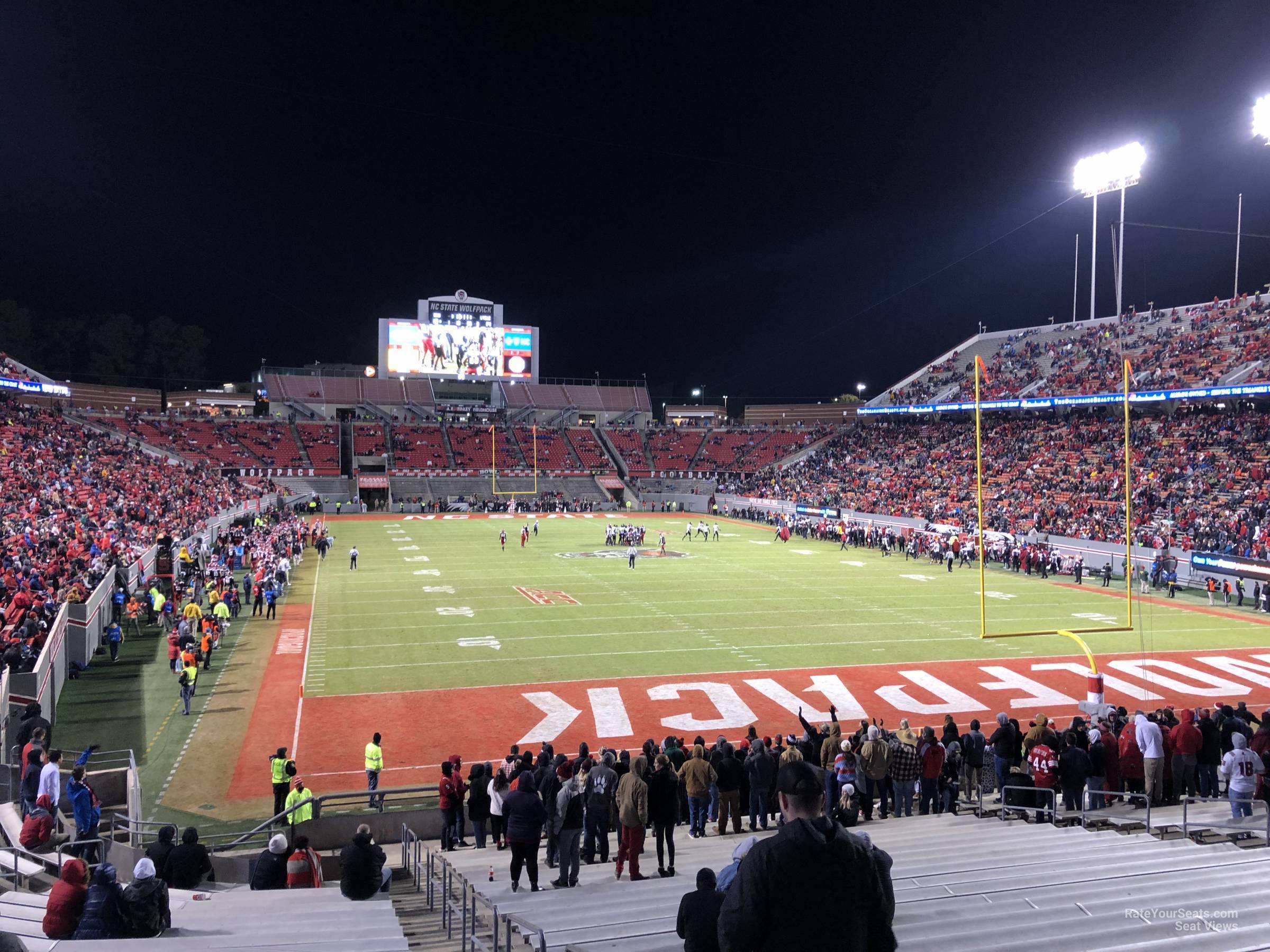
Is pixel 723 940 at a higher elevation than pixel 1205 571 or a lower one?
higher

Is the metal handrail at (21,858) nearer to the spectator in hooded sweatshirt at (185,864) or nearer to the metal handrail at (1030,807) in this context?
the spectator in hooded sweatshirt at (185,864)

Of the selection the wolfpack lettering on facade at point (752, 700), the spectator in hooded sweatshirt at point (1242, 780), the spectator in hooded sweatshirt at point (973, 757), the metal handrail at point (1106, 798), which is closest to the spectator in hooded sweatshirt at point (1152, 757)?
the metal handrail at point (1106, 798)

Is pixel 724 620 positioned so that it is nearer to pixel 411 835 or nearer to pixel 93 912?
pixel 411 835

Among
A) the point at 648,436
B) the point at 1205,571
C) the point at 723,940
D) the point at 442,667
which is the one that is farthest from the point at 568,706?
the point at 648,436

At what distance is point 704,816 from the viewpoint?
34.9 ft

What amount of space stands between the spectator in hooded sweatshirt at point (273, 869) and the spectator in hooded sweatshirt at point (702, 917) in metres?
4.39

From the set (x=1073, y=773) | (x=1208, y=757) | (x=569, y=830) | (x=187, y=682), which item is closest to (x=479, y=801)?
(x=569, y=830)

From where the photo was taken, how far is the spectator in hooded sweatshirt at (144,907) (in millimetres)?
5273

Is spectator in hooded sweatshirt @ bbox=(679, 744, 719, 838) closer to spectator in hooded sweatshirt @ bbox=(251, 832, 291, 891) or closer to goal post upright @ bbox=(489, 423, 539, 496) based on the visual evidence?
spectator in hooded sweatshirt @ bbox=(251, 832, 291, 891)

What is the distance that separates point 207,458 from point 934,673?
57.4 m

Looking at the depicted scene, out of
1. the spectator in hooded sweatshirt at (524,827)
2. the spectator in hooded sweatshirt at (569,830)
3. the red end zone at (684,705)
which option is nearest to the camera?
the spectator in hooded sweatshirt at (524,827)

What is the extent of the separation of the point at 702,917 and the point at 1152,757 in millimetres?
8756

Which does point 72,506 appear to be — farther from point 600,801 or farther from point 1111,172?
point 1111,172

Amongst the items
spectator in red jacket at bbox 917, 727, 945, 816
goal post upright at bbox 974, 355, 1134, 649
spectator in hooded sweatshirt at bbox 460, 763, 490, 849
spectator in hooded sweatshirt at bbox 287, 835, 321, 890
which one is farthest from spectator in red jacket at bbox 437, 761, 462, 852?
goal post upright at bbox 974, 355, 1134, 649
